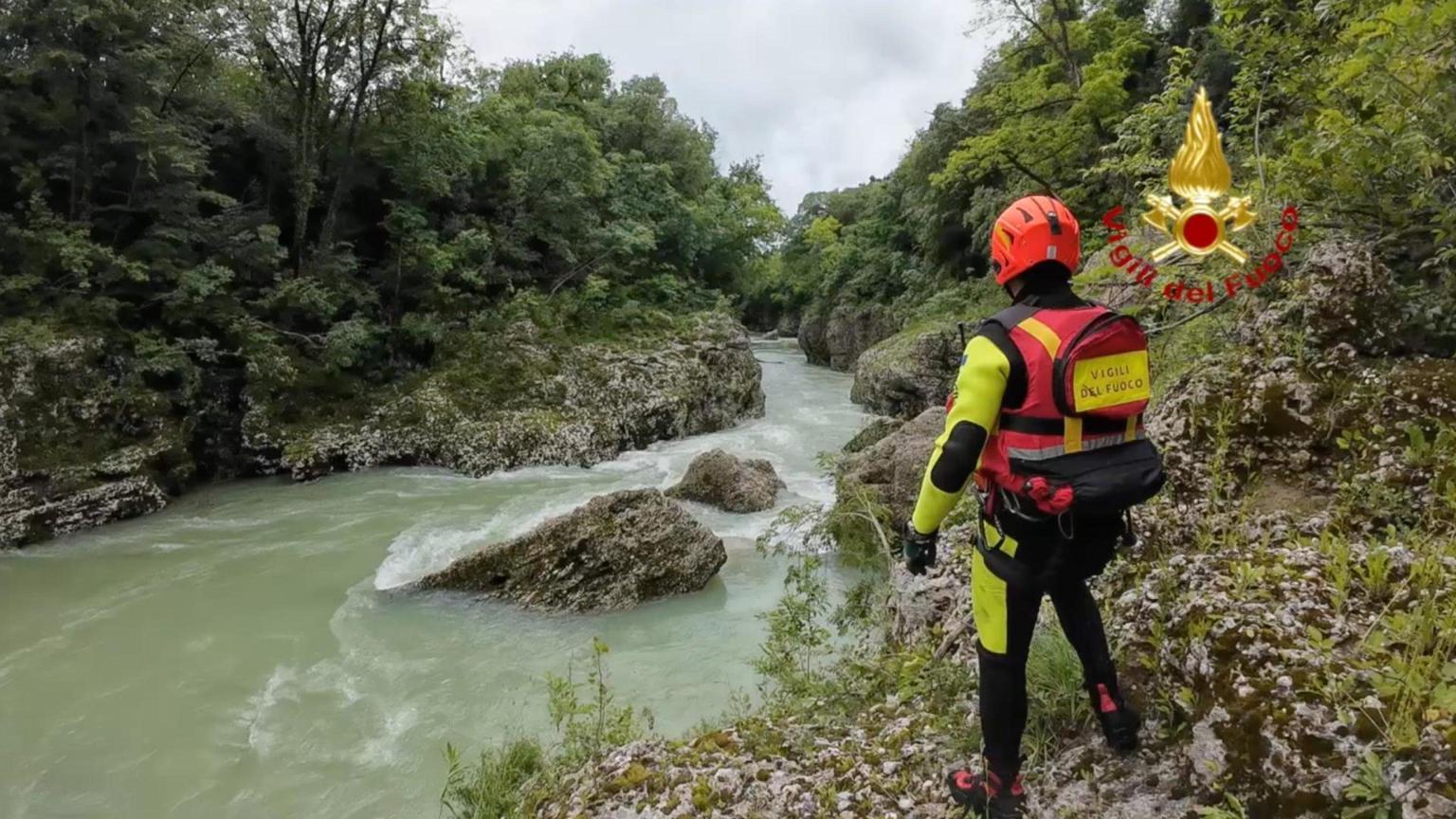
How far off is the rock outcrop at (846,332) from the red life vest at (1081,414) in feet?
81.5

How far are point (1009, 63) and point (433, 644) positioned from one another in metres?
21.0

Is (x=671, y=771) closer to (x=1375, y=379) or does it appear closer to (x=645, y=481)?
(x=1375, y=379)

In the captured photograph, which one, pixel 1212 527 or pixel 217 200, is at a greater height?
pixel 217 200

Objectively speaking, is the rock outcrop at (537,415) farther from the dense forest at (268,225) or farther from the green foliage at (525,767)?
the green foliage at (525,767)

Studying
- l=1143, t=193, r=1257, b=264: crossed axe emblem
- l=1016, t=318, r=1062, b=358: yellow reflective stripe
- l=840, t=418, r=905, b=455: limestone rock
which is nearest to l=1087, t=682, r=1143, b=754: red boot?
l=1016, t=318, r=1062, b=358: yellow reflective stripe

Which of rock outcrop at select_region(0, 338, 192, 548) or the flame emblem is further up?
the flame emblem

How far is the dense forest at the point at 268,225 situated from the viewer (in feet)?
33.9

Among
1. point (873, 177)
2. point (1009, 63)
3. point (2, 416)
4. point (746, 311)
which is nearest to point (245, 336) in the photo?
point (2, 416)

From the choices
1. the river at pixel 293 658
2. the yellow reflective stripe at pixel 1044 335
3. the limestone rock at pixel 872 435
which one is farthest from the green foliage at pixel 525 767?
the limestone rock at pixel 872 435

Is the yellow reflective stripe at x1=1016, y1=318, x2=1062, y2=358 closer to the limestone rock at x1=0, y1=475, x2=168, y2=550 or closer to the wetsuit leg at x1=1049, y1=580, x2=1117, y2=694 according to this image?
the wetsuit leg at x1=1049, y1=580, x2=1117, y2=694

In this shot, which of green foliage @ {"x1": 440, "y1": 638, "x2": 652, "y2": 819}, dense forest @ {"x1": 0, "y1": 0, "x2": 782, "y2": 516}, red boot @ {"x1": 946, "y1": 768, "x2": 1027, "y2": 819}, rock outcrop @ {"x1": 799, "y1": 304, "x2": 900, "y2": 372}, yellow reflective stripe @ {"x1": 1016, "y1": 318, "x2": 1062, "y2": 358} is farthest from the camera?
rock outcrop @ {"x1": 799, "y1": 304, "x2": 900, "y2": 372}

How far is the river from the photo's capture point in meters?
5.04

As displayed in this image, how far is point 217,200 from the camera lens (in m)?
11.7

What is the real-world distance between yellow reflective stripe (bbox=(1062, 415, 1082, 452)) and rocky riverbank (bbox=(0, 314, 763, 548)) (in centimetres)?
1215
